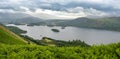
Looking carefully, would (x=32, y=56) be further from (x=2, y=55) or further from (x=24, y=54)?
(x=2, y=55)

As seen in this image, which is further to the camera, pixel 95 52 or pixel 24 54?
pixel 95 52

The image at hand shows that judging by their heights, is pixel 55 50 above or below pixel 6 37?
above

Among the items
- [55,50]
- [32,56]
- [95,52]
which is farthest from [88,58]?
[32,56]

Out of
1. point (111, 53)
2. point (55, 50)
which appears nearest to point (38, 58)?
point (55, 50)

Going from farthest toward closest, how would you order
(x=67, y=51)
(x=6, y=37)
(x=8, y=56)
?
(x=6, y=37) < (x=67, y=51) < (x=8, y=56)

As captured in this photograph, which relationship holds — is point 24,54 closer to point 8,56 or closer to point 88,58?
point 8,56

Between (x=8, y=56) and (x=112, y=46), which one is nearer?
(x=8, y=56)

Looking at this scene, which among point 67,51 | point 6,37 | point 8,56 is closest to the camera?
point 8,56

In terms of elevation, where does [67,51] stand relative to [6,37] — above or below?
above

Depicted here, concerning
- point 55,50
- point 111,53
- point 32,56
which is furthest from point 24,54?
point 111,53

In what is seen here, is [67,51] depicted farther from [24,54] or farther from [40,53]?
[24,54]
